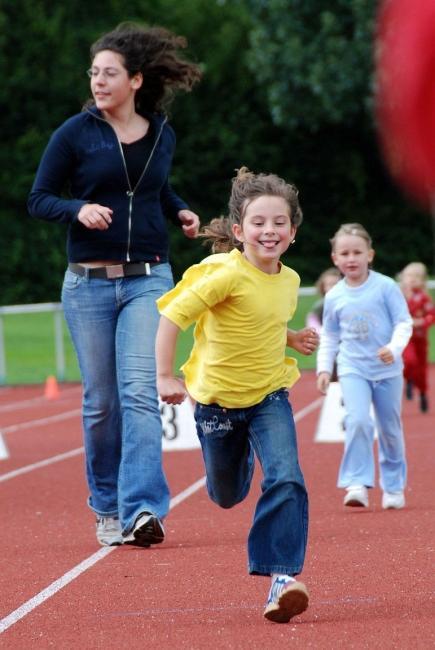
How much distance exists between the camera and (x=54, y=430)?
15.7 metres

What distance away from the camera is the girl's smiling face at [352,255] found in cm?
795

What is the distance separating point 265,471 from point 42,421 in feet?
41.9

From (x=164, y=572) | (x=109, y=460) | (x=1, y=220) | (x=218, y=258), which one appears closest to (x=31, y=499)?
(x=109, y=460)

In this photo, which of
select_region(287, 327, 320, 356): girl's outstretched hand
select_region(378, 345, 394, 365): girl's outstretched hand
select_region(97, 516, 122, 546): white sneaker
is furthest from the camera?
select_region(378, 345, 394, 365): girl's outstretched hand

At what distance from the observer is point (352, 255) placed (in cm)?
796

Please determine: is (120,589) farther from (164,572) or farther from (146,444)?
(146,444)

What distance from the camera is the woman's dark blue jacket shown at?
6.23 meters

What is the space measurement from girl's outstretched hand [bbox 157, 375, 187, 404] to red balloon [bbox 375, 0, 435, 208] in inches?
126

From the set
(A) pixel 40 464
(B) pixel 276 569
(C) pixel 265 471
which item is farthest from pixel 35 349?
(B) pixel 276 569

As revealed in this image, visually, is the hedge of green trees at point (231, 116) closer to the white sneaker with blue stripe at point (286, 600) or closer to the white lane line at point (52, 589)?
the white lane line at point (52, 589)

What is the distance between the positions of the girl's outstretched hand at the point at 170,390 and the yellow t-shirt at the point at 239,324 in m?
0.33

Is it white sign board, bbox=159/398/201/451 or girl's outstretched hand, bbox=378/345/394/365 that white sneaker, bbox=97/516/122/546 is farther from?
white sign board, bbox=159/398/201/451

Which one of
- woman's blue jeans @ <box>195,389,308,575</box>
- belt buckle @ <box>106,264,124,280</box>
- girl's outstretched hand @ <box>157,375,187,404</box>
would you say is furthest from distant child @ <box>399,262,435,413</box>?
girl's outstretched hand @ <box>157,375,187,404</box>

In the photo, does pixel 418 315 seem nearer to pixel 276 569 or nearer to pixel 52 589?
pixel 52 589
